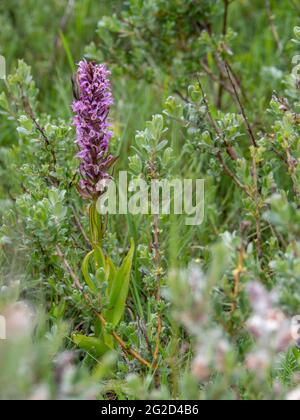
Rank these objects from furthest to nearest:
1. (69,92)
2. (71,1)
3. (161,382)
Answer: (71,1), (69,92), (161,382)

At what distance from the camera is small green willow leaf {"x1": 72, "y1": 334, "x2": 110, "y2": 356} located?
1.90 m

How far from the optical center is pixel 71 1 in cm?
394

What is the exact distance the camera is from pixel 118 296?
76.3 inches

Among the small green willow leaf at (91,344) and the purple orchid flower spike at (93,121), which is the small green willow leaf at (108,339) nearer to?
the small green willow leaf at (91,344)

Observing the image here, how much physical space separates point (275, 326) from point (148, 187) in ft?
2.96

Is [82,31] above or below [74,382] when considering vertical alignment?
above

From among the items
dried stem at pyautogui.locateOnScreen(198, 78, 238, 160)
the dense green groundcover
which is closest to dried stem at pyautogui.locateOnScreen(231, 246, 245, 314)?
the dense green groundcover

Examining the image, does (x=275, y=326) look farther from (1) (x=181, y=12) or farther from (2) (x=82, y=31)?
(2) (x=82, y=31)

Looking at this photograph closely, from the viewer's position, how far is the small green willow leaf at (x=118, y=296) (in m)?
1.93

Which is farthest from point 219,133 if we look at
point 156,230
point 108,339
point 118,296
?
point 108,339

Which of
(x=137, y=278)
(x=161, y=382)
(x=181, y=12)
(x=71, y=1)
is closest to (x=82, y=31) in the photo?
(x=71, y=1)

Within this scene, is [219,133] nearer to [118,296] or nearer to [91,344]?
[118,296]

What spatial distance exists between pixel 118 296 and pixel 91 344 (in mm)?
156

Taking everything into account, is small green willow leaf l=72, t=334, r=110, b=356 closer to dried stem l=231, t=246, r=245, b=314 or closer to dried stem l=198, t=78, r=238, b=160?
dried stem l=231, t=246, r=245, b=314
